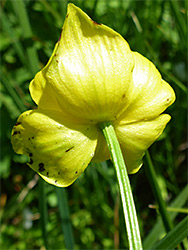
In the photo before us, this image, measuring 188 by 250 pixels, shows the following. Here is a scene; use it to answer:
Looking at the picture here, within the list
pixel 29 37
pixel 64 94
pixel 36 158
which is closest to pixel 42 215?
pixel 36 158

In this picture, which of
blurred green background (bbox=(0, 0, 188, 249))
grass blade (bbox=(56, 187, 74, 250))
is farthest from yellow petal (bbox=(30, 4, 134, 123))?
blurred green background (bbox=(0, 0, 188, 249))

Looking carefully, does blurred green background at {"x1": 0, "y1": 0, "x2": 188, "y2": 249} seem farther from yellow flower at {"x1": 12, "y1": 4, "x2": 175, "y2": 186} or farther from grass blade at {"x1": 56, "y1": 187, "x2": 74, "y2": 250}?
yellow flower at {"x1": 12, "y1": 4, "x2": 175, "y2": 186}

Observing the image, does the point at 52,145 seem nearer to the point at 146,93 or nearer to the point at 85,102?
the point at 85,102

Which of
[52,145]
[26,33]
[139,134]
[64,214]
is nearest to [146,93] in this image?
[139,134]

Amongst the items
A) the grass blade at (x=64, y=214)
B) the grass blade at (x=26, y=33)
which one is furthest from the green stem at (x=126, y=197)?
the grass blade at (x=26, y=33)

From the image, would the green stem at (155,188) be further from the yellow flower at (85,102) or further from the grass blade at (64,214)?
the grass blade at (64,214)

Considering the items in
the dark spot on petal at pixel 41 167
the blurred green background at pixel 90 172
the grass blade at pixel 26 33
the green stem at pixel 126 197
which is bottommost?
the blurred green background at pixel 90 172

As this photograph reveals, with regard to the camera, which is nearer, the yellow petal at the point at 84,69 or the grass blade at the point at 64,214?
the yellow petal at the point at 84,69

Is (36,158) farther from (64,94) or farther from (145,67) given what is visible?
(145,67)
